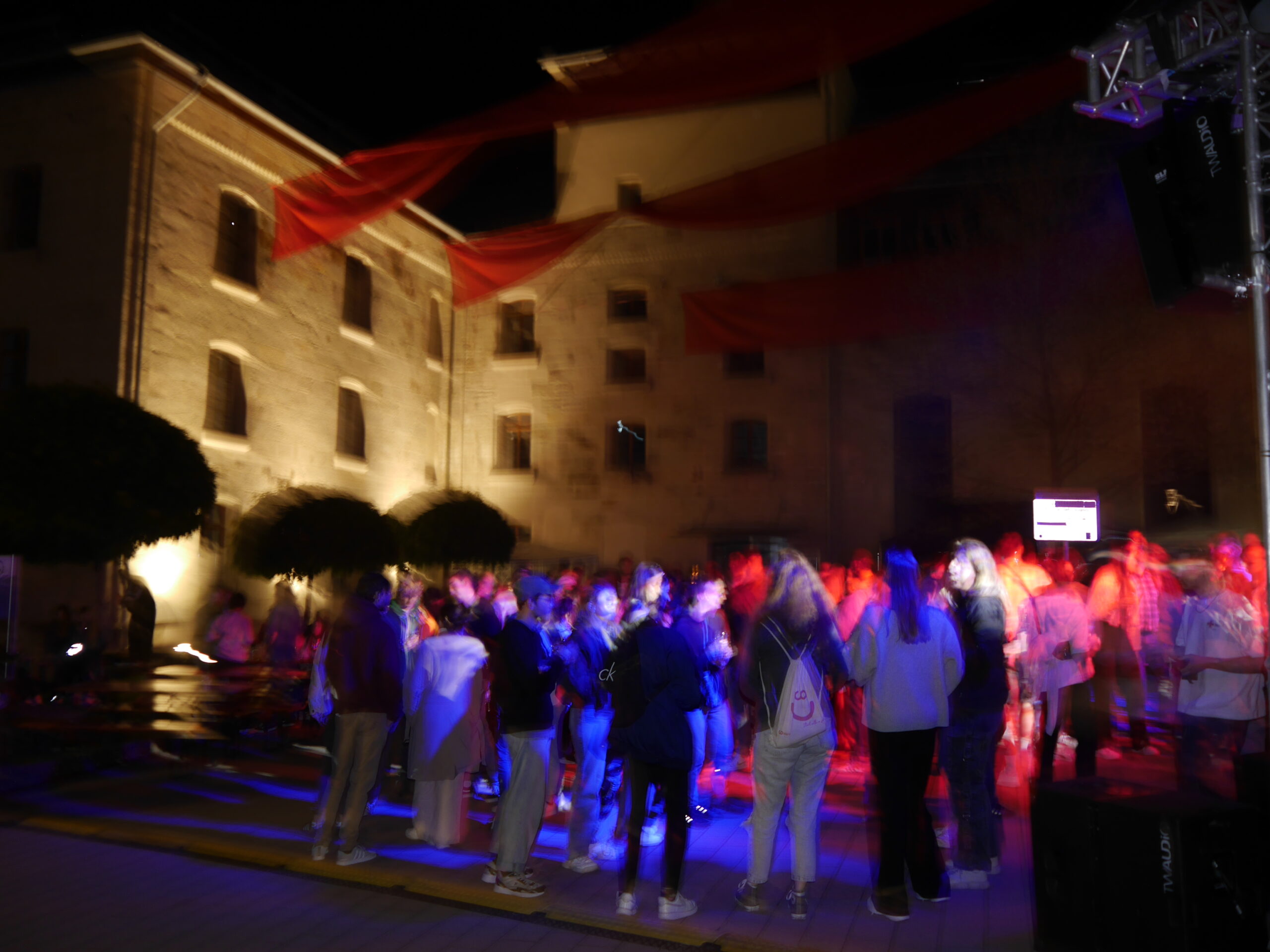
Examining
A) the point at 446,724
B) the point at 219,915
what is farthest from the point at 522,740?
the point at 219,915

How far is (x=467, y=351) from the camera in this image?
26734 mm

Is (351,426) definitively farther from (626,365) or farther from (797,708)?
(797,708)

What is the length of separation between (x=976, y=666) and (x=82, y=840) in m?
6.32

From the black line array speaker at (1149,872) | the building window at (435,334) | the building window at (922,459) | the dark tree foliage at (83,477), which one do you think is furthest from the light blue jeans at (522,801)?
the building window at (435,334)

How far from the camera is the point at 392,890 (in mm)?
5855

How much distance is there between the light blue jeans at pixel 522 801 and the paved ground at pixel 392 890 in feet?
0.89

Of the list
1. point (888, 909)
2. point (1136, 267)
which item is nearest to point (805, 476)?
point (1136, 267)

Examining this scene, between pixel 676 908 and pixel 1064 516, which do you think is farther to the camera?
pixel 1064 516

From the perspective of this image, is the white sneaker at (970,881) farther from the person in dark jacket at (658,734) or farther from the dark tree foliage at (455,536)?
the dark tree foliage at (455,536)

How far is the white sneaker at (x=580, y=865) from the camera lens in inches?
243

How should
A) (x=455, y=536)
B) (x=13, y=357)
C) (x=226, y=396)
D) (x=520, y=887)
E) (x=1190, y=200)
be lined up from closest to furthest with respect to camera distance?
(x=1190, y=200) < (x=520, y=887) < (x=13, y=357) < (x=226, y=396) < (x=455, y=536)

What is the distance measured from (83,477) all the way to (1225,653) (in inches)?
499

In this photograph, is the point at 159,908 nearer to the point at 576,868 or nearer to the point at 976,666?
the point at 576,868

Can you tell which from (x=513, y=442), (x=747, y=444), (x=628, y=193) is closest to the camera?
(x=747, y=444)
